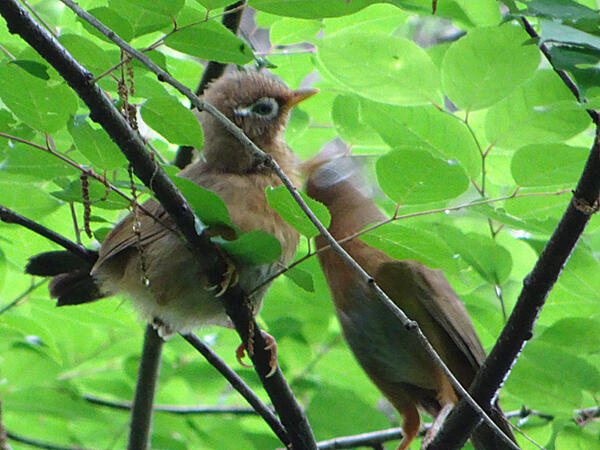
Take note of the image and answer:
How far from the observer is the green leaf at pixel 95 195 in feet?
7.75

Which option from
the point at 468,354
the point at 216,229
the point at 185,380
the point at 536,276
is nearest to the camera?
the point at 536,276

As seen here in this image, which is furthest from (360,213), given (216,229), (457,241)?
(216,229)

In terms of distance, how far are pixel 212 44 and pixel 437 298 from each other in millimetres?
1617

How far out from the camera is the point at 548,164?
2.61m

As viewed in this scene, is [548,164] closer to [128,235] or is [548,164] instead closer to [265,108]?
[265,108]

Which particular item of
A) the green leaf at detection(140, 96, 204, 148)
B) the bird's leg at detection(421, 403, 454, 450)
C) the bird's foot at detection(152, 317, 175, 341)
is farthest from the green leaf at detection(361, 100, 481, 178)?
the bird's foot at detection(152, 317, 175, 341)

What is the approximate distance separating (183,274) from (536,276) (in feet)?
4.38

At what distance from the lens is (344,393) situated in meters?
3.53

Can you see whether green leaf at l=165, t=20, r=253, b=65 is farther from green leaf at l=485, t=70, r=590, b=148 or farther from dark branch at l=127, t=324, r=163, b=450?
dark branch at l=127, t=324, r=163, b=450

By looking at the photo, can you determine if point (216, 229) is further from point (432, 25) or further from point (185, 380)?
point (432, 25)

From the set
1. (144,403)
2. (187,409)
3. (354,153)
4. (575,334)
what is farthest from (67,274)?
(575,334)

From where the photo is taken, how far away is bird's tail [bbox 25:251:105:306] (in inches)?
120

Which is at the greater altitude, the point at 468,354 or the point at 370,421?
the point at 468,354

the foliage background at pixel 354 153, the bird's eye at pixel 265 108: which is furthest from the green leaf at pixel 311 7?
the bird's eye at pixel 265 108
